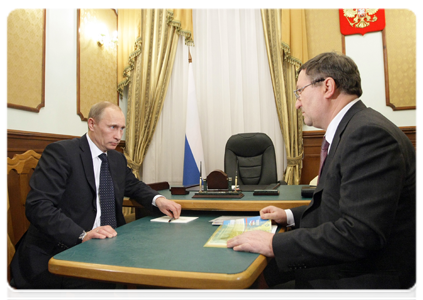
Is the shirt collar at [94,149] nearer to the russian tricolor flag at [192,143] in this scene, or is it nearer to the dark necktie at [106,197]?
the dark necktie at [106,197]

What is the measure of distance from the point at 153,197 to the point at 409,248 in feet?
4.69

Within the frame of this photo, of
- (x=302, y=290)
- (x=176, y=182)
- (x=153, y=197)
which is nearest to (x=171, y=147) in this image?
(x=176, y=182)

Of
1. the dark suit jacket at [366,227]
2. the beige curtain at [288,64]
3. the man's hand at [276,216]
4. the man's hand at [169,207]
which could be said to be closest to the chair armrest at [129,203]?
the man's hand at [169,207]

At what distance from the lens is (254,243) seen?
1109 millimetres

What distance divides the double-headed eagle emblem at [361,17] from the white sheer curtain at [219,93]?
4.26ft

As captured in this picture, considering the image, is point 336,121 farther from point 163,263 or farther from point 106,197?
point 106,197

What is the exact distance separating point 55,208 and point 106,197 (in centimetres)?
35

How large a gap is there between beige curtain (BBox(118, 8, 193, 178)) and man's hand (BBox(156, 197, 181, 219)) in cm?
287

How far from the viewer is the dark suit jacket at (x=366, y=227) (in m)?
1.01

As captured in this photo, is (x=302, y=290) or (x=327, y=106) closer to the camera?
(x=302, y=290)

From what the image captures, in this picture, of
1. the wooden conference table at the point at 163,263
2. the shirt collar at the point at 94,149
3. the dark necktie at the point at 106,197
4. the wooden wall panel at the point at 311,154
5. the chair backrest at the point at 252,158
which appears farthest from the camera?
the wooden wall panel at the point at 311,154

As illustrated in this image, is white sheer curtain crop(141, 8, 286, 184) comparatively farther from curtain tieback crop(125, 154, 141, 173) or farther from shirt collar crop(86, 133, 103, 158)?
shirt collar crop(86, 133, 103, 158)

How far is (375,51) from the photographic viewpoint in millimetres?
4258
